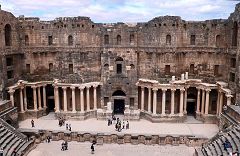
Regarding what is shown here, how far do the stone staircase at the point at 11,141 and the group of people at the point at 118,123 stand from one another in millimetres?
9399

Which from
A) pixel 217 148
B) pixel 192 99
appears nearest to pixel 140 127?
pixel 192 99

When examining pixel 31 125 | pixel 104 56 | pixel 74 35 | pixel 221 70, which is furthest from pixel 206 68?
pixel 31 125

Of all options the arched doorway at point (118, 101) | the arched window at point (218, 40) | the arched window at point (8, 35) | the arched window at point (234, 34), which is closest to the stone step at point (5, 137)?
the arched window at point (8, 35)

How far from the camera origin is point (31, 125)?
34.8 metres

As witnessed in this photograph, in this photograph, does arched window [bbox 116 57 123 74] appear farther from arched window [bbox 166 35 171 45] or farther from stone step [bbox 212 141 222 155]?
stone step [bbox 212 141 222 155]

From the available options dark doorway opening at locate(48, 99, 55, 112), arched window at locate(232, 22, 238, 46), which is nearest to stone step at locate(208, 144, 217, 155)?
arched window at locate(232, 22, 238, 46)

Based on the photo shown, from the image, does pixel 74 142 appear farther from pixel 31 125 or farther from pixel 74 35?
pixel 74 35

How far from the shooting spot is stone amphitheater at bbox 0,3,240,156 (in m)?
35.0

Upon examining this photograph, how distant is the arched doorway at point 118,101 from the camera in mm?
38406

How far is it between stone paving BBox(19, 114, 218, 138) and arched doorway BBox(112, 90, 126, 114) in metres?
3.54

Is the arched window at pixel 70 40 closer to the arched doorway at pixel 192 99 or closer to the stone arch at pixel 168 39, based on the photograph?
the stone arch at pixel 168 39

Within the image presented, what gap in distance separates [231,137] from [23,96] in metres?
25.0

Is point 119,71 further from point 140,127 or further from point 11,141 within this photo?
point 11,141

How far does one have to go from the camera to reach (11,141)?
27.3 m
